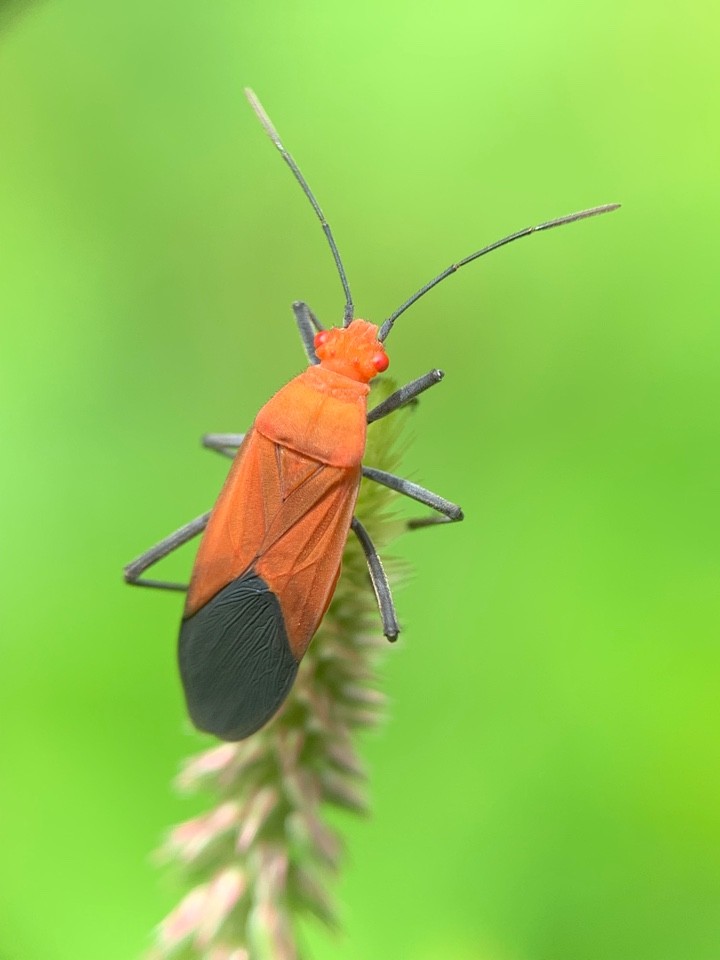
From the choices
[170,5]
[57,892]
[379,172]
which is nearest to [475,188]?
[379,172]

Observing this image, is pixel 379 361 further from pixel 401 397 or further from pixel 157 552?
pixel 157 552

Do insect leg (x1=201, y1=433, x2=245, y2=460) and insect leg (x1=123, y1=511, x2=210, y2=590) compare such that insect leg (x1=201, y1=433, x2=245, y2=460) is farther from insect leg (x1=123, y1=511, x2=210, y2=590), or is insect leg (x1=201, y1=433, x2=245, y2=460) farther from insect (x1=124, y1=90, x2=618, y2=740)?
insect (x1=124, y1=90, x2=618, y2=740)

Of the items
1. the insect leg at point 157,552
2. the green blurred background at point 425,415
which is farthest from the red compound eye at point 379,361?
the green blurred background at point 425,415

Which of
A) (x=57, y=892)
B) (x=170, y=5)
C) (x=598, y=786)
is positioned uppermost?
(x=170, y=5)

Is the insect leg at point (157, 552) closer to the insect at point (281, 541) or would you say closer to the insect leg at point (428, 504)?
the insect at point (281, 541)

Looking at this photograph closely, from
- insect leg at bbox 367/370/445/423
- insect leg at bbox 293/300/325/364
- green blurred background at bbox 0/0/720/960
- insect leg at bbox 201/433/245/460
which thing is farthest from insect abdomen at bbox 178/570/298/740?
insect leg at bbox 293/300/325/364

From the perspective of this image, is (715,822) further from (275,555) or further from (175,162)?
(175,162)
